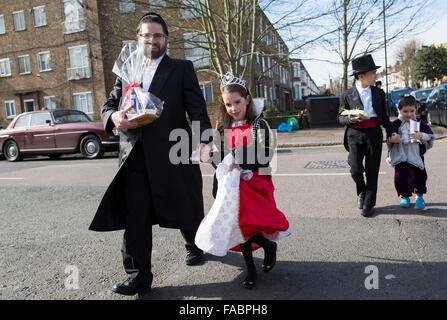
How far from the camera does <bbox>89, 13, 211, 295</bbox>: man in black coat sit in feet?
9.18

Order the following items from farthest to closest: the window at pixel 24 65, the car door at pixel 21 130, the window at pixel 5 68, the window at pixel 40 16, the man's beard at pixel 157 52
→ the window at pixel 5 68, the window at pixel 24 65, the window at pixel 40 16, the car door at pixel 21 130, the man's beard at pixel 157 52

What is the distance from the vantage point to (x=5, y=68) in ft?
99.8

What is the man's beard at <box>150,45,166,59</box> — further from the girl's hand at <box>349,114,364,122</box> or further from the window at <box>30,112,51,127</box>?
the window at <box>30,112,51,127</box>

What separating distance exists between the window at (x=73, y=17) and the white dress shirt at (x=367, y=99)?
27304mm

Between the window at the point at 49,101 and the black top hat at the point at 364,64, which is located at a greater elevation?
the window at the point at 49,101

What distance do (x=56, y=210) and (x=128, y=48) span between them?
3.81 metres

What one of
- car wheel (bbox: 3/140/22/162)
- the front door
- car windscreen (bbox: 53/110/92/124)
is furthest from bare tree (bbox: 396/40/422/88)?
car wheel (bbox: 3/140/22/162)

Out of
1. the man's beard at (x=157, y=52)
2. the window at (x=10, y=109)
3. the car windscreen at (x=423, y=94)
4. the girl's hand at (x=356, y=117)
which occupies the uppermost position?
the window at (x=10, y=109)

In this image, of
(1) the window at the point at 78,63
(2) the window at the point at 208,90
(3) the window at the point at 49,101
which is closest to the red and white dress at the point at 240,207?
(2) the window at the point at 208,90

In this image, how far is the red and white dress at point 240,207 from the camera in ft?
8.71

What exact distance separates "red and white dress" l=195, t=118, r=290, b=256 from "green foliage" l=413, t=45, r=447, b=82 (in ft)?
181

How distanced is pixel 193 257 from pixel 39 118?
1264cm

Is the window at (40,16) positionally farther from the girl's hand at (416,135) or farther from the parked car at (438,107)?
the girl's hand at (416,135)

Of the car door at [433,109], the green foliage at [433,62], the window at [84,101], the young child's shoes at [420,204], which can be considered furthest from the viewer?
the green foliage at [433,62]
